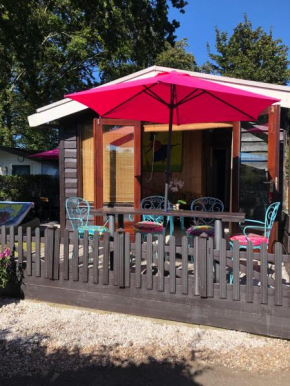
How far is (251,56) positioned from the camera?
70.9 ft

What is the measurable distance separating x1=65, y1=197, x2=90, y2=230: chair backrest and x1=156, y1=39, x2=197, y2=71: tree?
17951mm

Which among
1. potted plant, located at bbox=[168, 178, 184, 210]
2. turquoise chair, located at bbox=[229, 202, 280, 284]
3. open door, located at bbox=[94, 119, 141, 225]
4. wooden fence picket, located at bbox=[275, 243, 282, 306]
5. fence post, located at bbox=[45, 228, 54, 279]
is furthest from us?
potted plant, located at bbox=[168, 178, 184, 210]

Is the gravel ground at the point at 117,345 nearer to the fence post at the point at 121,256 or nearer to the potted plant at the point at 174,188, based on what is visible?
the fence post at the point at 121,256

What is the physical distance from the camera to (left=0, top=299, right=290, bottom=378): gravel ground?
248 cm

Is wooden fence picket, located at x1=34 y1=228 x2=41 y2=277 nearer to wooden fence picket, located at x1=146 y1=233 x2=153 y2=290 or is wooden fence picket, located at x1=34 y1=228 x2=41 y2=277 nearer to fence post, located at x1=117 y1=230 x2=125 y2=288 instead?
fence post, located at x1=117 y1=230 x2=125 y2=288

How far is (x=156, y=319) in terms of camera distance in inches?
125

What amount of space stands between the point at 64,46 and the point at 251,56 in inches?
491

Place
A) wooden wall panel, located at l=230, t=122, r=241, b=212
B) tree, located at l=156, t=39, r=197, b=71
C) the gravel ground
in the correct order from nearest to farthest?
the gravel ground, wooden wall panel, located at l=230, t=122, r=241, b=212, tree, located at l=156, t=39, r=197, b=71

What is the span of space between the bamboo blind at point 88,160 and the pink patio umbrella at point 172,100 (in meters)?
1.60

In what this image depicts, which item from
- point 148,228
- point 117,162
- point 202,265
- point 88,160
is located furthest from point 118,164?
point 202,265

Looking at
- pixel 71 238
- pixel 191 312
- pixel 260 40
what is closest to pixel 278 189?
pixel 191 312

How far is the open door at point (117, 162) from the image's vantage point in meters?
6.03

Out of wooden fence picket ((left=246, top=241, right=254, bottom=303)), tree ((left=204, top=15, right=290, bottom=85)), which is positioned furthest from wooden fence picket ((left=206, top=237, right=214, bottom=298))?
tree ((left=204, top=15, right=290, bottom=85))

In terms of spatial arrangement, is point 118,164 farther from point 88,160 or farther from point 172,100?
point 172,100
